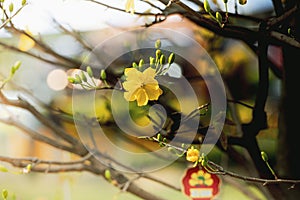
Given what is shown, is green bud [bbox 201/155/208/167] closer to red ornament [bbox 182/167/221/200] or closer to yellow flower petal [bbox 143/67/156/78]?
yellow flower petal [bbox 143/67/156/78]

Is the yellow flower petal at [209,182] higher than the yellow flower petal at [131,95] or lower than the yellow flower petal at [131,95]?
lower

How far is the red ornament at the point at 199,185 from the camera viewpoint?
687mm

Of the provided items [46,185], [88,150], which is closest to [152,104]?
[88,150]

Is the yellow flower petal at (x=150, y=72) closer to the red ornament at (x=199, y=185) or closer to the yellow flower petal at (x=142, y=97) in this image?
the yellow flower petal at (x=142, y=97)

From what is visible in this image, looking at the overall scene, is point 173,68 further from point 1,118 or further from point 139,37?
point 1,118

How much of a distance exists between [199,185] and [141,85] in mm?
284

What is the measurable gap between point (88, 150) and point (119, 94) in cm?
13

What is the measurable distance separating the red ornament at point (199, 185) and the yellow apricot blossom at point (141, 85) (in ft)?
0.85

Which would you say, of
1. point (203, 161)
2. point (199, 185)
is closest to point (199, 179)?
point (199, 185)

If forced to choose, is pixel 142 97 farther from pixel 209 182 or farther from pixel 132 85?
pixel 209 182

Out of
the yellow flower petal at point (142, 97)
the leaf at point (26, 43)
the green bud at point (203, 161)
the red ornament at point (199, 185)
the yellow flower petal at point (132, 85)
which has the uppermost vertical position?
the leaf at point (26, 43)

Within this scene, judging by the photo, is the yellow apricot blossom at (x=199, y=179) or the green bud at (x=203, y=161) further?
the yellow apricot blossom at (x=199, y=179)

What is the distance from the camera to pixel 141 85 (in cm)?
45

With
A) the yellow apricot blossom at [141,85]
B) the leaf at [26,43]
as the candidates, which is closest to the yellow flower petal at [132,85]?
the yellow apricot blossom at [141,85]
